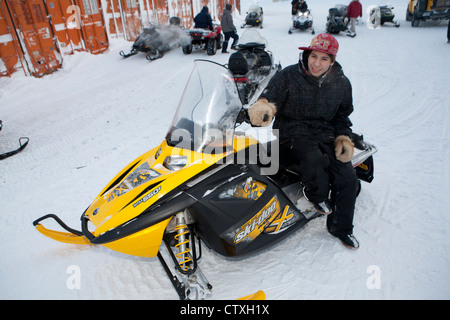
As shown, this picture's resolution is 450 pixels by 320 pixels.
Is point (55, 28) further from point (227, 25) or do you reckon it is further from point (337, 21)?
point (337, 21)

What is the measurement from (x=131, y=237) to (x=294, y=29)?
1311 centimetres

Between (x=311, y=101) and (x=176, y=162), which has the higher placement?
(x=311, y=101)

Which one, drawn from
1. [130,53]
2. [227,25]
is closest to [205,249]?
[130,53]

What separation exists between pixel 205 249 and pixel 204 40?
340 inches

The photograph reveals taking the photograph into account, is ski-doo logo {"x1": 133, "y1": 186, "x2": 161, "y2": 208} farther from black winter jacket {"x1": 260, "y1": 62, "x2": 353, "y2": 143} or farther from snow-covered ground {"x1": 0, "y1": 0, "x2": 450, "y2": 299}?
black winter jacket {"x1": 260, "y1": 62, "x2": 353, "y2": 143}

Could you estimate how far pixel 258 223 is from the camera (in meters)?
2.10

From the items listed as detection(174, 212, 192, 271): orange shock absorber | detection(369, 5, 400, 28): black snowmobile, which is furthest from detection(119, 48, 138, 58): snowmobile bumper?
detection(369, 5, 400, 28): black snowmobile

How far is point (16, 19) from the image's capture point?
7586 millimetres

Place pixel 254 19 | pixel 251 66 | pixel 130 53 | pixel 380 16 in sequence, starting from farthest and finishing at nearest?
pixel 254 19 → pixel 380 16 → pixel 130 53 → pixel 251 66

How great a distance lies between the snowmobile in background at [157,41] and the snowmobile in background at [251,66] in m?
3.59

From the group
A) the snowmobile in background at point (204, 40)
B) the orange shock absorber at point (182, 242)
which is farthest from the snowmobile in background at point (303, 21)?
the orange shock absorber at point (182, 242)

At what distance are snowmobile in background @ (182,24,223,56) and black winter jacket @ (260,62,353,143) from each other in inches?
303

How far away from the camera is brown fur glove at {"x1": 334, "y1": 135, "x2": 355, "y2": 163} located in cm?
230
